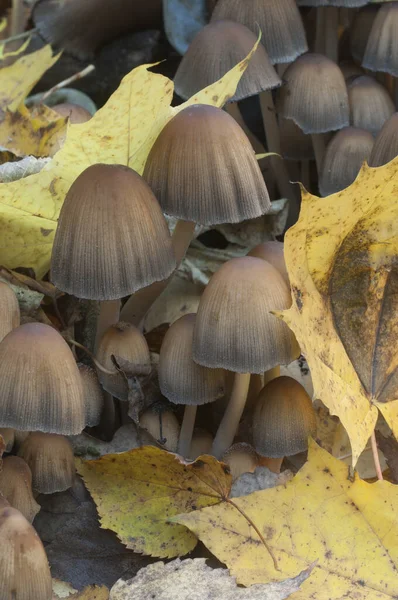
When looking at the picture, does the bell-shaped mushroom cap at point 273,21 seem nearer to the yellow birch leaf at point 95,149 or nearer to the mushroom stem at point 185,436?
the yellow birch leaf at point 95,149

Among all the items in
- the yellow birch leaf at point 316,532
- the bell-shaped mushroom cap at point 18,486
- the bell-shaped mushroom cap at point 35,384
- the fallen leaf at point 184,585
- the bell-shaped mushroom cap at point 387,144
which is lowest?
the fallen leaf at point 184,585

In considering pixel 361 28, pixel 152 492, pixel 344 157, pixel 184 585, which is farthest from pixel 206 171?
pixel 361 28

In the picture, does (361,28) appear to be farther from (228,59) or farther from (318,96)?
(228,59)

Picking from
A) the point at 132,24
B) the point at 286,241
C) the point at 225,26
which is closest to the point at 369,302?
the point at 286,241

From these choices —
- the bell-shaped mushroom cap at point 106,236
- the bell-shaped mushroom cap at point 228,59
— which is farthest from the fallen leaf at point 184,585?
the bell-shaped mushroom cap at point 228,59

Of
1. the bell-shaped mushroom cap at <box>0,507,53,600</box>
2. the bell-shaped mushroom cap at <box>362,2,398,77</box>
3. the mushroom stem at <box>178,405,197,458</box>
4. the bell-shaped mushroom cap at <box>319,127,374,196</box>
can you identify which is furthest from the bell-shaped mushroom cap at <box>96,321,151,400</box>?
the bell-shaped mushroom cap at <box>362,2,398,77</box>

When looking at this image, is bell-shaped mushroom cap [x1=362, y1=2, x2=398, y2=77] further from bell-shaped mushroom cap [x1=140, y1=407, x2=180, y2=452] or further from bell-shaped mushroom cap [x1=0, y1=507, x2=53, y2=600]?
bell-shaped mushroom cap [x1=0, y1=507, x2=53, y2=600]
